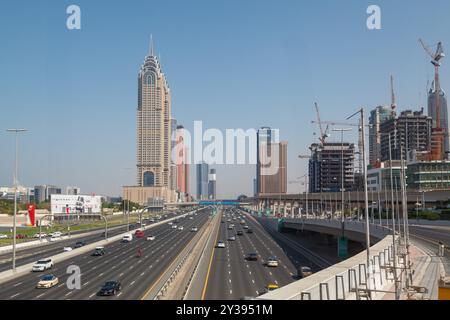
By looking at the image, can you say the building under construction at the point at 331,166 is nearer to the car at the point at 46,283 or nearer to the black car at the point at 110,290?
the car at the point at 46,283

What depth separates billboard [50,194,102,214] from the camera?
9212 cm

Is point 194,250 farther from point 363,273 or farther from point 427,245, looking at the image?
point 363,273

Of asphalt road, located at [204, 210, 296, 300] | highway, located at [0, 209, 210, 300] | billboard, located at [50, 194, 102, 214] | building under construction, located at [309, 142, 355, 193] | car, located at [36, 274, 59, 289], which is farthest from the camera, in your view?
building under construction, located at [309, 142, 355, 193]

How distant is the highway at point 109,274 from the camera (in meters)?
26.8

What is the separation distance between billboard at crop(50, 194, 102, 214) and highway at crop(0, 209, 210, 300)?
40476mm

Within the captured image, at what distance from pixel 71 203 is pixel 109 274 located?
6378 centimetres

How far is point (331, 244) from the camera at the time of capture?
67312mm

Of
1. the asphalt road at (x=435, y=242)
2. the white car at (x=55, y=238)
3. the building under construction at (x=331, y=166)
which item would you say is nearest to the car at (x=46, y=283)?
the asphalt road at (x=435, y=242)

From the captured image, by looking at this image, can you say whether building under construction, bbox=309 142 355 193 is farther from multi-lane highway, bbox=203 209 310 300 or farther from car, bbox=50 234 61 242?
multi-lane highway, bbox=203 209 310 300

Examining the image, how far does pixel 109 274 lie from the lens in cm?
3544

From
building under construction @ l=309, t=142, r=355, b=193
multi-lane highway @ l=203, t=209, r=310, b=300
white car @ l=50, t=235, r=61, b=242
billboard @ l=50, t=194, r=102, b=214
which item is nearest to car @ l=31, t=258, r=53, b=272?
multi-lane highway @ l=203, t=209, r=310, b=300

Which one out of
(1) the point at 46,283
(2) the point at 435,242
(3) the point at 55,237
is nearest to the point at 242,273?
(1) the point at 46,283
